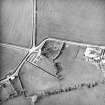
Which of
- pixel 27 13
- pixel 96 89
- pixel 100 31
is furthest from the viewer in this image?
pixel 27 13

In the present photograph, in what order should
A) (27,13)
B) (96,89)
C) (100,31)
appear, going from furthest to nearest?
1. (27,13)
2. (100,31)
3. (96,89)

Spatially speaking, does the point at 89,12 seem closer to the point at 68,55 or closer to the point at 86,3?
the point at 86,3

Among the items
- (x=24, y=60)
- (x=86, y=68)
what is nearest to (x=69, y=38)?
(x=86, y=68)

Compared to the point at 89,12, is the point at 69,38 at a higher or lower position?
lower

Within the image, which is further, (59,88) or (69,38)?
(69,38)

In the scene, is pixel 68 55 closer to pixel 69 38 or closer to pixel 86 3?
pixel 69 38

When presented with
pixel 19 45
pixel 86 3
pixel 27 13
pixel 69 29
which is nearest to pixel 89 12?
pixel 86 3

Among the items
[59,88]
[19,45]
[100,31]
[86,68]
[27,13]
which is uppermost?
[27,13]
